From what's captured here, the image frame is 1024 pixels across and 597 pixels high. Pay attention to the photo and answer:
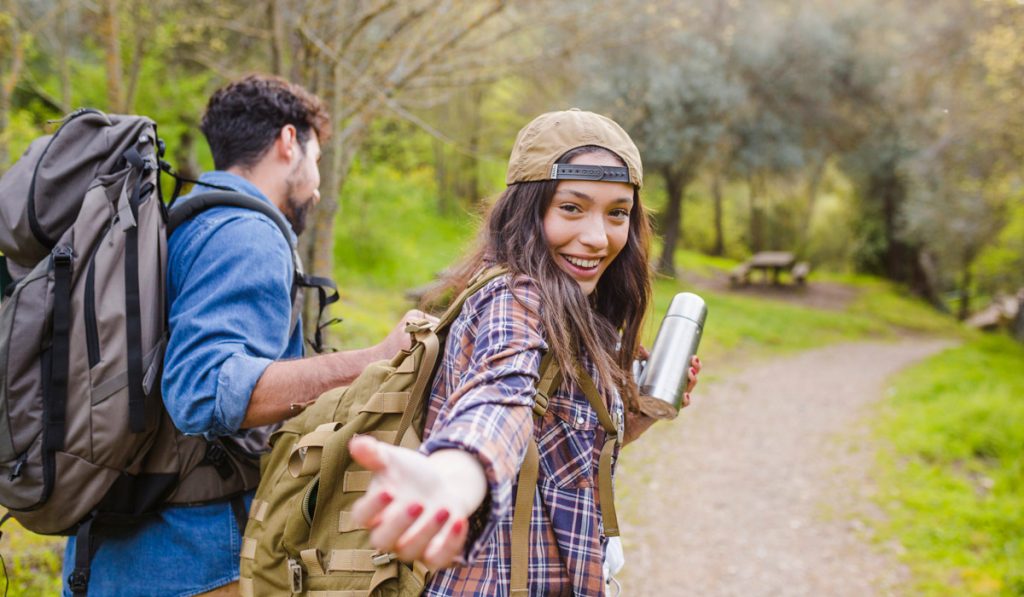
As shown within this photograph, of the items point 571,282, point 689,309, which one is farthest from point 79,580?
point 689,309

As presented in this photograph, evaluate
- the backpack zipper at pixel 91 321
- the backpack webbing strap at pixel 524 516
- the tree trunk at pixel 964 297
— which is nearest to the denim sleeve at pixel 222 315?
the backpack zipper at pixel 91 321

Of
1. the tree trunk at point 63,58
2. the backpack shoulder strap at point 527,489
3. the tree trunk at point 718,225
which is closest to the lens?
the backpack shoulder strap at point 527,489

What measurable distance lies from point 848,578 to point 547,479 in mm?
4923

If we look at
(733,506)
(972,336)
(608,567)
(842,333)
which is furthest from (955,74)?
(608,567)

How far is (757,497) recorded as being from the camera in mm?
6980

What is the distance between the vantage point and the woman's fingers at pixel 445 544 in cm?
98

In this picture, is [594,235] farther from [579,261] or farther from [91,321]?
[91,321]

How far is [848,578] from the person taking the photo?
17.9ft

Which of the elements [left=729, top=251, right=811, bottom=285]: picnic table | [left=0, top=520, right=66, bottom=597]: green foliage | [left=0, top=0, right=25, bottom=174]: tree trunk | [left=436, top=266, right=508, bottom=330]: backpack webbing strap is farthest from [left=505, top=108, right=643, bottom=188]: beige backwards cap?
[left=729, top=251, right=811, bottom=285]: picnic table

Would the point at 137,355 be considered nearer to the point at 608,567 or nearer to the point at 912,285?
the point at 608,567

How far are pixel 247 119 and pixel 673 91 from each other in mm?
14688

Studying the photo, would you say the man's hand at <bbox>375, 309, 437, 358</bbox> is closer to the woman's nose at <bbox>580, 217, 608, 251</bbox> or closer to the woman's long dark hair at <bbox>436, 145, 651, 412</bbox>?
the woman's long dark hair at <bbox>436, 145, 651, 412</bbox>

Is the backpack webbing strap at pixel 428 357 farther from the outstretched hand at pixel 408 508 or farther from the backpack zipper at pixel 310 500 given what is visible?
the outstretched hand at pixel 408 508

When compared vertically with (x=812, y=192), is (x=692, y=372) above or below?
above
